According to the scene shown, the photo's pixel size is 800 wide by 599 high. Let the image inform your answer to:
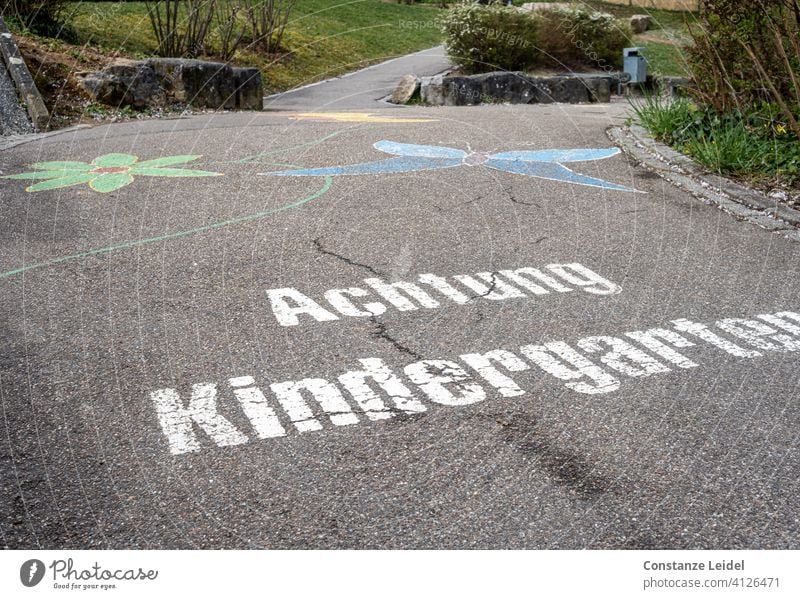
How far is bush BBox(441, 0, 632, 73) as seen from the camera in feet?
60.8

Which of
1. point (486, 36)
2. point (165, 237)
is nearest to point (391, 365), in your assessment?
point (165, 237)

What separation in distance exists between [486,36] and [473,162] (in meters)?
11.4

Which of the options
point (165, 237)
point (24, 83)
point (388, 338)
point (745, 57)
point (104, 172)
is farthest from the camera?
point (24, 83)

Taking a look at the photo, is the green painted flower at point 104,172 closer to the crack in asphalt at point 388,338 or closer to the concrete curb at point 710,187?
the crack in asphalt at point 388,338

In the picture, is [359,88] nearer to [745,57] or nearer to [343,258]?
[745,57]

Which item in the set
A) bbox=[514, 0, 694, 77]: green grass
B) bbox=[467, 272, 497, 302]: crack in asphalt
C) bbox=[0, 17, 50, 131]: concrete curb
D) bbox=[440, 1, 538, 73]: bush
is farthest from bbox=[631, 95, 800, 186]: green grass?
bbox=[514, 0, 694, 77]: green grass

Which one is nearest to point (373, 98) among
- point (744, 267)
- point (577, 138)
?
point (577, 138)

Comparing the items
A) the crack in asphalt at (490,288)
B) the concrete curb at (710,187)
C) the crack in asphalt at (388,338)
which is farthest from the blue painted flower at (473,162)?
the crack in asphalt at (388,338)

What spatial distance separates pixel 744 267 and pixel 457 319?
2.00 metres

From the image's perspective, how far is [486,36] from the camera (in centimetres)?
1883

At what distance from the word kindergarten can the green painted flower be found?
3929 mm

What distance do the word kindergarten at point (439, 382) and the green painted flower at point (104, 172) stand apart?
393 centimetres

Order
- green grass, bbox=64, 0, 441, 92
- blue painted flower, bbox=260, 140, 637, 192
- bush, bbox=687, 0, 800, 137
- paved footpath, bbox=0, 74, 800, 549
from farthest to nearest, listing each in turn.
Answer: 1. green grass, bbox=64, 0, 441, 92
2. bush, bbox=687, 0, 800, 137
3. blue painted flower, bbox=260, 140, 637, 192
4. paved footpath, bbox=0, 74, 800, 549

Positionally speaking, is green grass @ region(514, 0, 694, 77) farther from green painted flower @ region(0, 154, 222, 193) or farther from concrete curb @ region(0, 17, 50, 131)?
green painted flower @ region(0, 154, 222, 193)
